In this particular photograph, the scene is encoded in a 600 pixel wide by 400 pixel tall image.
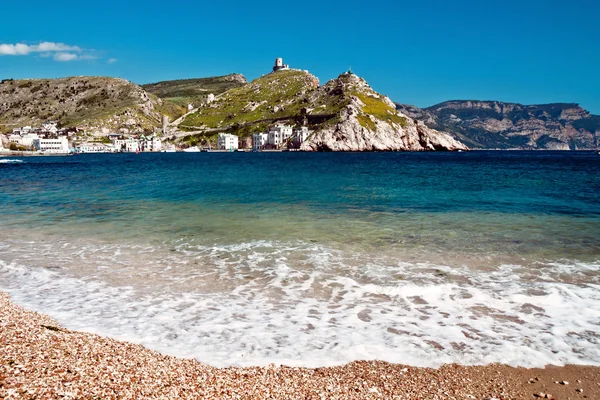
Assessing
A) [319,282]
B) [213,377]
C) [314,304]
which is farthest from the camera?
[319,282]

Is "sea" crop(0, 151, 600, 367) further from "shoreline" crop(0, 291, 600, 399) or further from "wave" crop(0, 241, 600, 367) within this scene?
"shoreline" crop(0, 291, 600, 399)

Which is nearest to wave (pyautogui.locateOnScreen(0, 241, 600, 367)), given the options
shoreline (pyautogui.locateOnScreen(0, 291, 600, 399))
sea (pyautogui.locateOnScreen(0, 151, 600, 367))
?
sea (pyautogui.locateOnScreen(0, 151, 600, 367))

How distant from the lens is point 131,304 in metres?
10.3

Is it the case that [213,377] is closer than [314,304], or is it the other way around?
[213,377]

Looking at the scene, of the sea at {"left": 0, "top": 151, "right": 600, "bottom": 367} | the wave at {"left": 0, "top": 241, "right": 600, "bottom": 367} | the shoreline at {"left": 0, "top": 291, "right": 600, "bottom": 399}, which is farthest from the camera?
the sea at {"left": 0, "top": 151, "right": 600, "bottom": 367}

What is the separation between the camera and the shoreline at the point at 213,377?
552 cm

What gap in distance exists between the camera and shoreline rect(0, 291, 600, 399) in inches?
217

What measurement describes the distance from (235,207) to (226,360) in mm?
21069

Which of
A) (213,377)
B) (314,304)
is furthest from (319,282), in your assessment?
(213,377)

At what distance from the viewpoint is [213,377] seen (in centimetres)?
644

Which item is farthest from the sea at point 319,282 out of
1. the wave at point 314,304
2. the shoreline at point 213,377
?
the shoreline at point 213,377

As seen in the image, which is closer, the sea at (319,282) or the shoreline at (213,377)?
the shoreline at (213,377)

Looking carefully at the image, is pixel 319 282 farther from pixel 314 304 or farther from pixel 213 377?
pixel 213 377

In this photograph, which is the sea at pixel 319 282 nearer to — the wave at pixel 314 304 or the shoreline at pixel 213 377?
the wave at pixel 314 304
